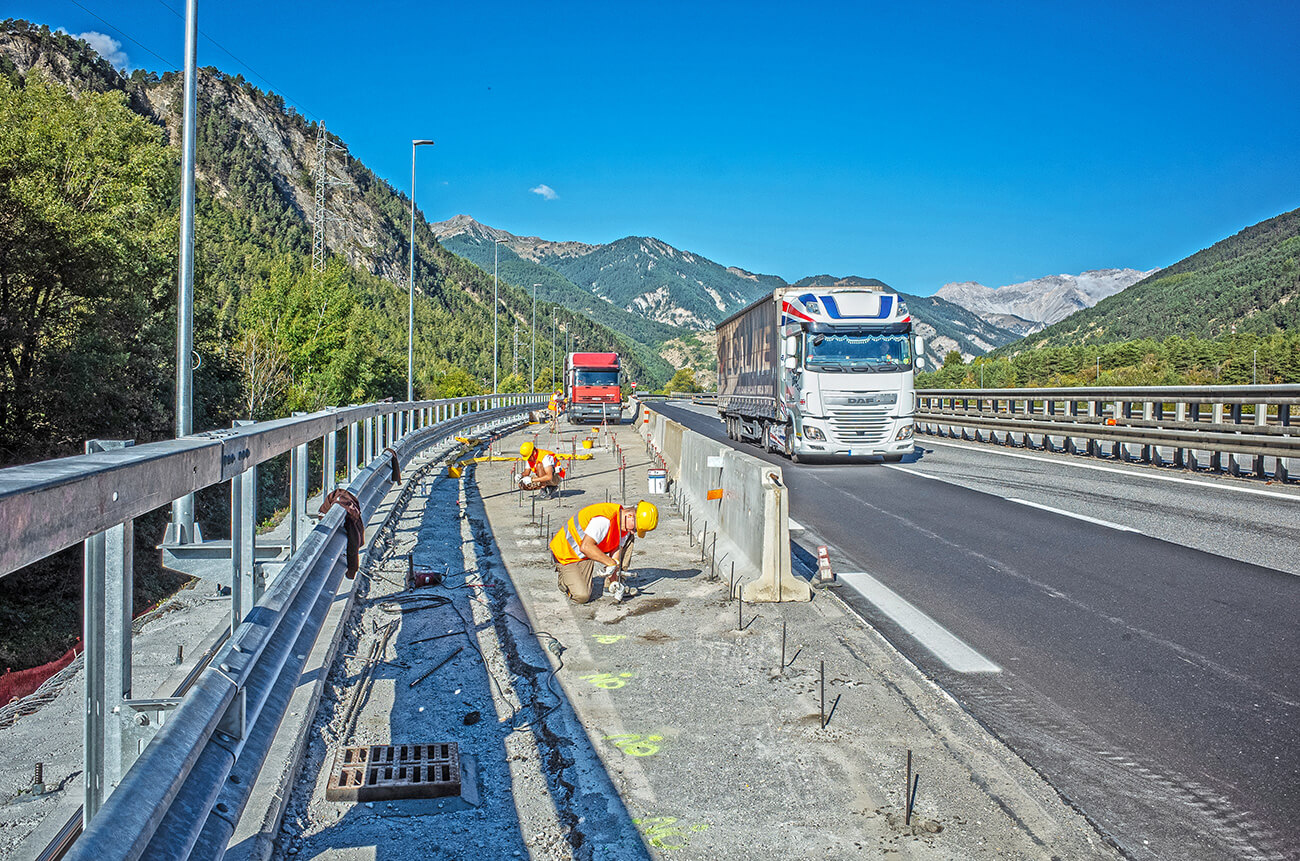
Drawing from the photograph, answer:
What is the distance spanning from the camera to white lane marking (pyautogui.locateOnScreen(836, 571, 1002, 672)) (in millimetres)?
6129

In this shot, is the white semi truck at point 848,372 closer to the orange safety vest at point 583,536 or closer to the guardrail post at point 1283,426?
the guardrail post at point 1283,426

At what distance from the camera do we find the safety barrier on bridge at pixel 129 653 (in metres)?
1.78

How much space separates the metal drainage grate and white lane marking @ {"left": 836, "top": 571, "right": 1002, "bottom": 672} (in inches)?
133

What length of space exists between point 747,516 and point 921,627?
1963mm

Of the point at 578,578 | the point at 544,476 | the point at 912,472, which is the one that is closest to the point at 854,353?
the point at 912,472

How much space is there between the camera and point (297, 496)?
568 centimetres

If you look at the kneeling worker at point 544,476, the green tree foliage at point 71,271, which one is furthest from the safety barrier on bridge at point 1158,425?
the green tree foliage at point 71,271

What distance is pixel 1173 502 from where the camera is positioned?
13477 millimetres

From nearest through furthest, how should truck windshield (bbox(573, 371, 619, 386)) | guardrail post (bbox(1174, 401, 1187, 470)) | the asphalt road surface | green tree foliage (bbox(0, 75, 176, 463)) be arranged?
the asphalt road surface, guardrail post (bbox(1174, 401, 1187, 470)), green tree foliage (bbox(0, 75, 176, 463)), truck windshield (bbox(573, 371, 619, 386))

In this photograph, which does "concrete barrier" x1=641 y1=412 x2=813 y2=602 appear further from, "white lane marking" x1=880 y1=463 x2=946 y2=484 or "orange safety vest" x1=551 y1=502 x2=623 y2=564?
"white lane marking" x1=880 y1=463 x2=946 y2=484

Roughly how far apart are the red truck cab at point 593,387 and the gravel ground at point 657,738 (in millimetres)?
36033

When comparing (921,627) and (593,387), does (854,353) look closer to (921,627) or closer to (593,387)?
(921,627)

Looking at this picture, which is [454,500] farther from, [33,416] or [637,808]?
[33,416]

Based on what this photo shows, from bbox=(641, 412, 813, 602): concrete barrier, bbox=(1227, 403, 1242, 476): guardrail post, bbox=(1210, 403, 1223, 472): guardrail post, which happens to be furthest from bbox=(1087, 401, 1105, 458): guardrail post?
bbox=(641, 412, 813, 602): concrete barrier
